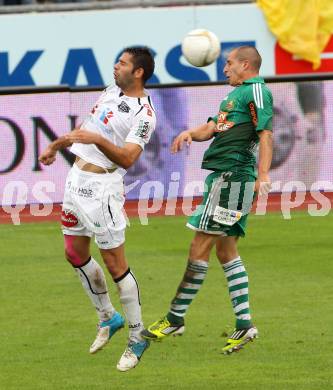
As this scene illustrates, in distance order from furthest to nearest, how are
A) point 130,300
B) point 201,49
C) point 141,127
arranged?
point 201,49 → point 130,300 → point 141,127

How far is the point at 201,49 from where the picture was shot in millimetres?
15383

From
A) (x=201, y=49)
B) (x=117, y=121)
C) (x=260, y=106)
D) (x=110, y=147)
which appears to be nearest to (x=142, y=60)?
(x=117, y=121)

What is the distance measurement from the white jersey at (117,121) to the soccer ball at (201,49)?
561 cm

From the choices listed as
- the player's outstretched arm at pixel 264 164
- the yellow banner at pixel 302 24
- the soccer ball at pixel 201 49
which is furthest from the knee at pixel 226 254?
the yellow banner at pixel 302 24

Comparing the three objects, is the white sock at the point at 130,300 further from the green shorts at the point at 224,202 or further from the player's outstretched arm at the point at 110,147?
the player's outstretched arm at the point at 110,147

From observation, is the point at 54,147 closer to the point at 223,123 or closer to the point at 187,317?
the point at 223,123

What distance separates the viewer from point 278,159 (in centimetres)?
1800

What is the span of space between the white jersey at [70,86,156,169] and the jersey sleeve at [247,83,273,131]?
773 mm

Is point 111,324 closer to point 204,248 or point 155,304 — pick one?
point 204,248

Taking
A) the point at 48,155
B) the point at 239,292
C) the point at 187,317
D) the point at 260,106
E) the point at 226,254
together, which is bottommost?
the point at 187,317

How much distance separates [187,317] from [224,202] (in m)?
1.92

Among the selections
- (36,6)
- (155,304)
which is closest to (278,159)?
(36,6)

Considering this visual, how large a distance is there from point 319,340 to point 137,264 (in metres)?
4.12

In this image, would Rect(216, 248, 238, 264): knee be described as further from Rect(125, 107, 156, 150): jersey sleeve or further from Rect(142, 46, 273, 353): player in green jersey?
Rect(125, 107, 156, 150): jersey sleeve
